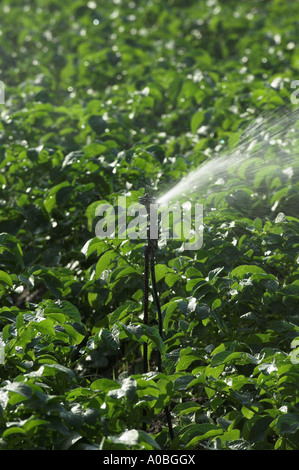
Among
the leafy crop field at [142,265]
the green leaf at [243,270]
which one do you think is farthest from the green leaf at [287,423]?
the green leaf at [243,270]

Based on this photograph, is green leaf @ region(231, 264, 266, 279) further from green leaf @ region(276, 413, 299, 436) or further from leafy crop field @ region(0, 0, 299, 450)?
green leaf @ region(276, 413, 299, 436)

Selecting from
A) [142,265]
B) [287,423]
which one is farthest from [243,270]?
[287,423]

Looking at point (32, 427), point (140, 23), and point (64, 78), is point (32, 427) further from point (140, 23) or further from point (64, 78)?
point (140, 23)

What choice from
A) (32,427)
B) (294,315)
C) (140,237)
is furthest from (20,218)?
(32,427)

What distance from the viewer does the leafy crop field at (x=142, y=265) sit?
1.93 m

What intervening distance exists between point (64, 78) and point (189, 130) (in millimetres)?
1613

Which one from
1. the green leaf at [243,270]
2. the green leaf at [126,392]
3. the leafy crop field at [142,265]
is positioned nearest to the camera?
the green leaf at [126,392]

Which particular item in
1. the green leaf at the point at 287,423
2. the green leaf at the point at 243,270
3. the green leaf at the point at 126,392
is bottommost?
the green leaf at the point at 287,423

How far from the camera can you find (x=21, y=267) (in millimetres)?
2848

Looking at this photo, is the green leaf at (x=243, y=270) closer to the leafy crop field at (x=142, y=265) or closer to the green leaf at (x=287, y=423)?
the leafy crop field at (x=142, y=265)

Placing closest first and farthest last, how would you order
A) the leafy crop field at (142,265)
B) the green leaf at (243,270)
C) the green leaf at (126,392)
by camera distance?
the green leaf at (126,392) < the leafy crop field at (142,265) < the green leaf at (243,270)

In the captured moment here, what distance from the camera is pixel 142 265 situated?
263cm

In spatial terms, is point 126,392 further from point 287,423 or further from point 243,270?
point 243,270

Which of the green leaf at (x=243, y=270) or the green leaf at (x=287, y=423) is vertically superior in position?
the green leaf at (x=243, y=270)
